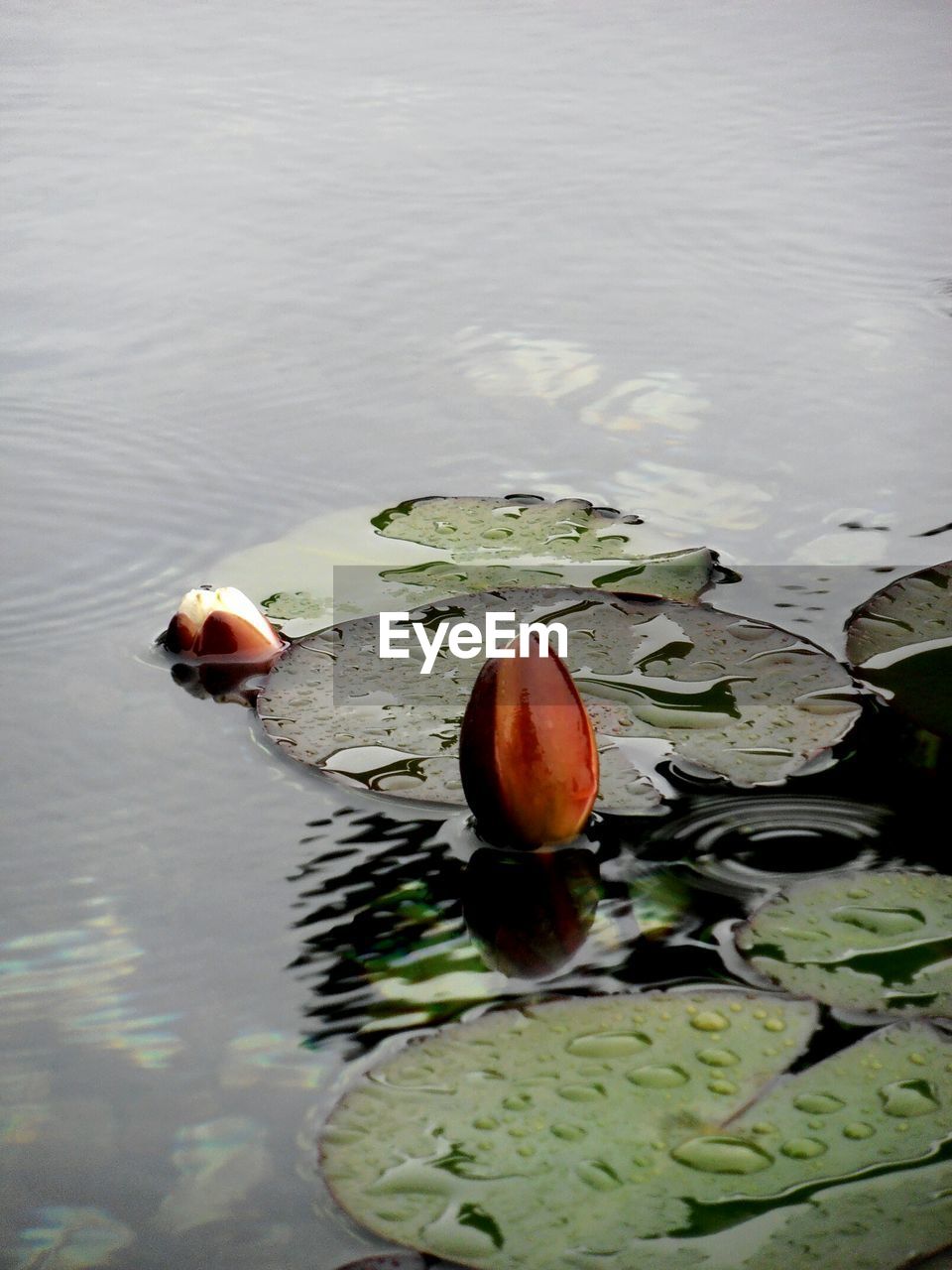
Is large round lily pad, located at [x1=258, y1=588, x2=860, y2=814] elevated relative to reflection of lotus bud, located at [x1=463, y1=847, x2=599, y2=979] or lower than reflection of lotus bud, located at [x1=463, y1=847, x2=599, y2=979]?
elevated

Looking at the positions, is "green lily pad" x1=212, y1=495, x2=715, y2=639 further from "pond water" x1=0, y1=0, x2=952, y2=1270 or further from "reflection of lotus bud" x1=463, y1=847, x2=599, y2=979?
"reflection of lotus bud" x1=463, y1=847, x2=599, y2=979

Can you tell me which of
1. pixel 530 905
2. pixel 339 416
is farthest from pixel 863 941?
pixel 339 416

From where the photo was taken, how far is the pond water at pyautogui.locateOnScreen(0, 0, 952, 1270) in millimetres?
1007

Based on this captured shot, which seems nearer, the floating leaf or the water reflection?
the floating leaf

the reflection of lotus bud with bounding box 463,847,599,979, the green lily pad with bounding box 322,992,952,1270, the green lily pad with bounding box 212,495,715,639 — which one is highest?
the green lily pad with bounding box 212,495,715,639

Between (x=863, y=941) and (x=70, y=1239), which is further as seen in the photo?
(x=863, y=941)

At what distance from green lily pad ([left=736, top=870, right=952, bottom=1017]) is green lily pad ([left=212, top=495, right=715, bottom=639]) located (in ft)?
1.74

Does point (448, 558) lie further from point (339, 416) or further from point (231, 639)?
point (339, 416)

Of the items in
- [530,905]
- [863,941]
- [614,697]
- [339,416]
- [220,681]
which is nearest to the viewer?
[863,941]

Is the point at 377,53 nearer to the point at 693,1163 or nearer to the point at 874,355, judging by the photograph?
the point at 874,355

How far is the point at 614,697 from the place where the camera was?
137cm

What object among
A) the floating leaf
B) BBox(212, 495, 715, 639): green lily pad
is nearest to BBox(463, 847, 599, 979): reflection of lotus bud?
the floating leaf

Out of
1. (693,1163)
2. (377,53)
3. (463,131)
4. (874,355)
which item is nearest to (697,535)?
(874,355)

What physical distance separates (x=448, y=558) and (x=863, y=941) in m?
0.77
